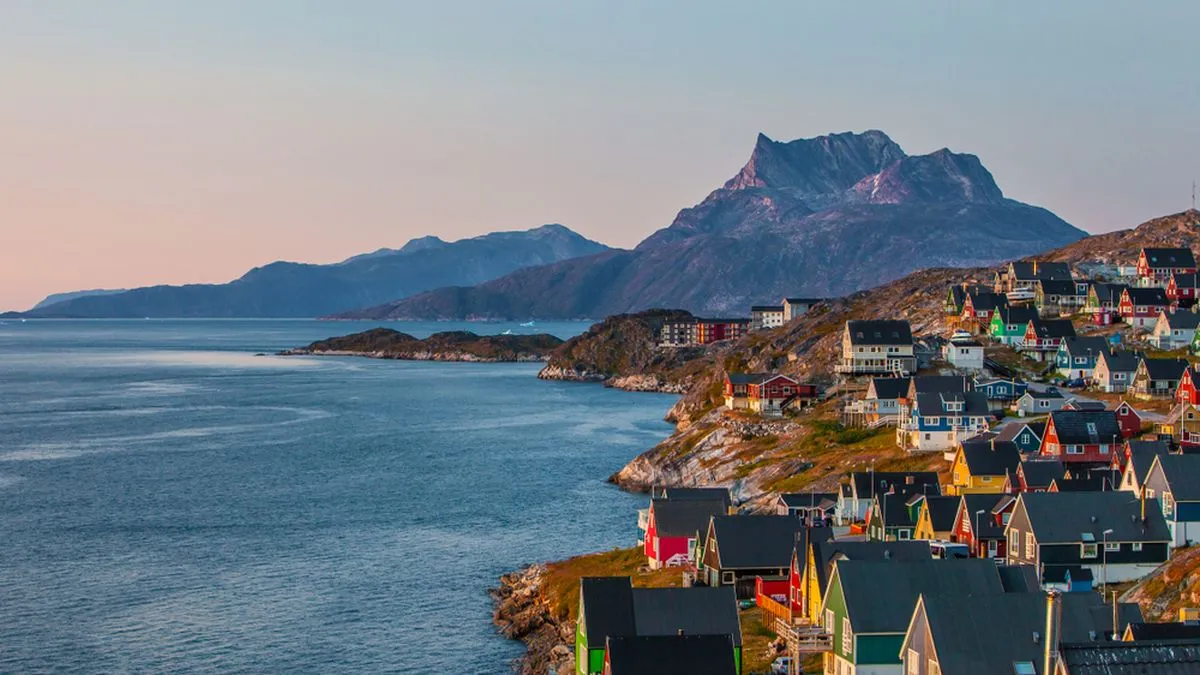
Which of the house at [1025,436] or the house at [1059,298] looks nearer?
the house at [1025,436]

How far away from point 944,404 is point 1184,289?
184ft

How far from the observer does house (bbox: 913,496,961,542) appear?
63.0 m

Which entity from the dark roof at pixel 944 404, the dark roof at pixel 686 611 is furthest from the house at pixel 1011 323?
the dark roof at pixel 686 611

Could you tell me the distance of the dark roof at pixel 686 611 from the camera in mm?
47000

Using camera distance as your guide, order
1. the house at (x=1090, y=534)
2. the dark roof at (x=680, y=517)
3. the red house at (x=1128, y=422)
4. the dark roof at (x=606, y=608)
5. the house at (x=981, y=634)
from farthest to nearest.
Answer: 1. the red house at (x=1128, y=422)
2. the dark roof at (x=680, y=517)
3. the house at (x=1090, y=534)
4. the dark roof at (x=606, y=608)
5. the house at (x=981, y=634)

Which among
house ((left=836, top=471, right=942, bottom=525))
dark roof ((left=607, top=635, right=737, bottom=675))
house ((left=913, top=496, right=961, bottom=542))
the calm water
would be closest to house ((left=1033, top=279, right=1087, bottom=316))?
the calm water

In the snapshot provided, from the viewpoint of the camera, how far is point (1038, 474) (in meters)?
66.9

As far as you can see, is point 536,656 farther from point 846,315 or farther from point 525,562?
point 846,315

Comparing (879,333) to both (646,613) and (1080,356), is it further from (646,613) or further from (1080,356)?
(646,613)

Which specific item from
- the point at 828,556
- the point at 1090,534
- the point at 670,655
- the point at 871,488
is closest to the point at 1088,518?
the point at 1090,534

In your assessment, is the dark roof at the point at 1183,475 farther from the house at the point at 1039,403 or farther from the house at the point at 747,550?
the house at the point at 1039,403

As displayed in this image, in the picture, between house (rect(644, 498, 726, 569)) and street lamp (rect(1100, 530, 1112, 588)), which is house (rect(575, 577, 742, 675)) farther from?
house (rect(644, 498, 726, 569))

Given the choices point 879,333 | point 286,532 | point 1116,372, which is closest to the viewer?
point 286,532

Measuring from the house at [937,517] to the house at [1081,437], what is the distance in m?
17.5
